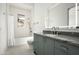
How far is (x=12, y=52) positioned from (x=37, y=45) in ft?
2.20

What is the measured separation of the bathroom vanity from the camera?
131 cm

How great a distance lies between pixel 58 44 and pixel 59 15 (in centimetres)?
104

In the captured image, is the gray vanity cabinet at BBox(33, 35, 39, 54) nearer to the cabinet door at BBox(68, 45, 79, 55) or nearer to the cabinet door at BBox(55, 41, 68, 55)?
the cabinet door at BBox(55, 41, 68, 55)

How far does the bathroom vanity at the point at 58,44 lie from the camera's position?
4.30 feet

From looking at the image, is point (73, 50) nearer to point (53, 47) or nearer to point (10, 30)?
point (53, 47)

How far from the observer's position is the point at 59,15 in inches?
95.2

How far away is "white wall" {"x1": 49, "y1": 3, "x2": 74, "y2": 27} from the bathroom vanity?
22 centimetres

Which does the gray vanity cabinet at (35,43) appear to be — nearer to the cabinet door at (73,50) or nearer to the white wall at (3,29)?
the white wall at (3,29)

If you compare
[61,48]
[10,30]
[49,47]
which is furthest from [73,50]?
[10,30]

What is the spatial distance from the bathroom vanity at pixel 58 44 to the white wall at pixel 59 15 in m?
0.22

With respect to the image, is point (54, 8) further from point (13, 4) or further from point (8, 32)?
point (8, 32)

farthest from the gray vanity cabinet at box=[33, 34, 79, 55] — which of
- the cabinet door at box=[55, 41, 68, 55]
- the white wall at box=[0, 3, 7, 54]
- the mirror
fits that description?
the white wall at box=[0, 3, 7, 54]

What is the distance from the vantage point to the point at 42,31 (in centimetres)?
263
